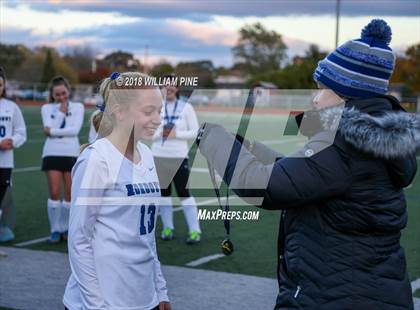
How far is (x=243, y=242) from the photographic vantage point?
8328 mm

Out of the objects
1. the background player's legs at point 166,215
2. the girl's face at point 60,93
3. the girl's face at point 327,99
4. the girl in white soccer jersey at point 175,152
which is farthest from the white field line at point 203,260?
the girl's face at point 327,99

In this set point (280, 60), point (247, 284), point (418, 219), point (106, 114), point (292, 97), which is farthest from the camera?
point (280, 60)

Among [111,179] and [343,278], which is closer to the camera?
[343,278]

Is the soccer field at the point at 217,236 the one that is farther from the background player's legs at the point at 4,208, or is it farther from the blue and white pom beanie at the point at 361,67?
the blue and white pom beanie at the point at 361,67

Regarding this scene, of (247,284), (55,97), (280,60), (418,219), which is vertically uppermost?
(55,97)

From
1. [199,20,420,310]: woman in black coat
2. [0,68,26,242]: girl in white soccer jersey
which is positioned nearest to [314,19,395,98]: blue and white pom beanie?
[199,20,420,310]: woman in black coat

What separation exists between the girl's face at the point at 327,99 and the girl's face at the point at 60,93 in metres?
6.11

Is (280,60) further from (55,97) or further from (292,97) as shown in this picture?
(55,97)

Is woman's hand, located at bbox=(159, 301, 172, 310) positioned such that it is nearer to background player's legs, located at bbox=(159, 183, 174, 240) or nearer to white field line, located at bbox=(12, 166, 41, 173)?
background player's legs, located at bbox=(159, 183, 174, 240)

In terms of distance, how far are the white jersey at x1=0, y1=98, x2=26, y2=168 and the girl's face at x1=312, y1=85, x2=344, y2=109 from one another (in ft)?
19.2

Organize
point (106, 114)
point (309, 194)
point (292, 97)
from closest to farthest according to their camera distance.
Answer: point (309, 194)
point (106, 114)
point (292, 97)

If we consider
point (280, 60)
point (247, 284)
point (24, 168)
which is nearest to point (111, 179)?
point (247, 284)

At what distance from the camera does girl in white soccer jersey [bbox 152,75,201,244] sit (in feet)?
27.0

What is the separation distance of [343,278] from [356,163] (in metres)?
0.43
